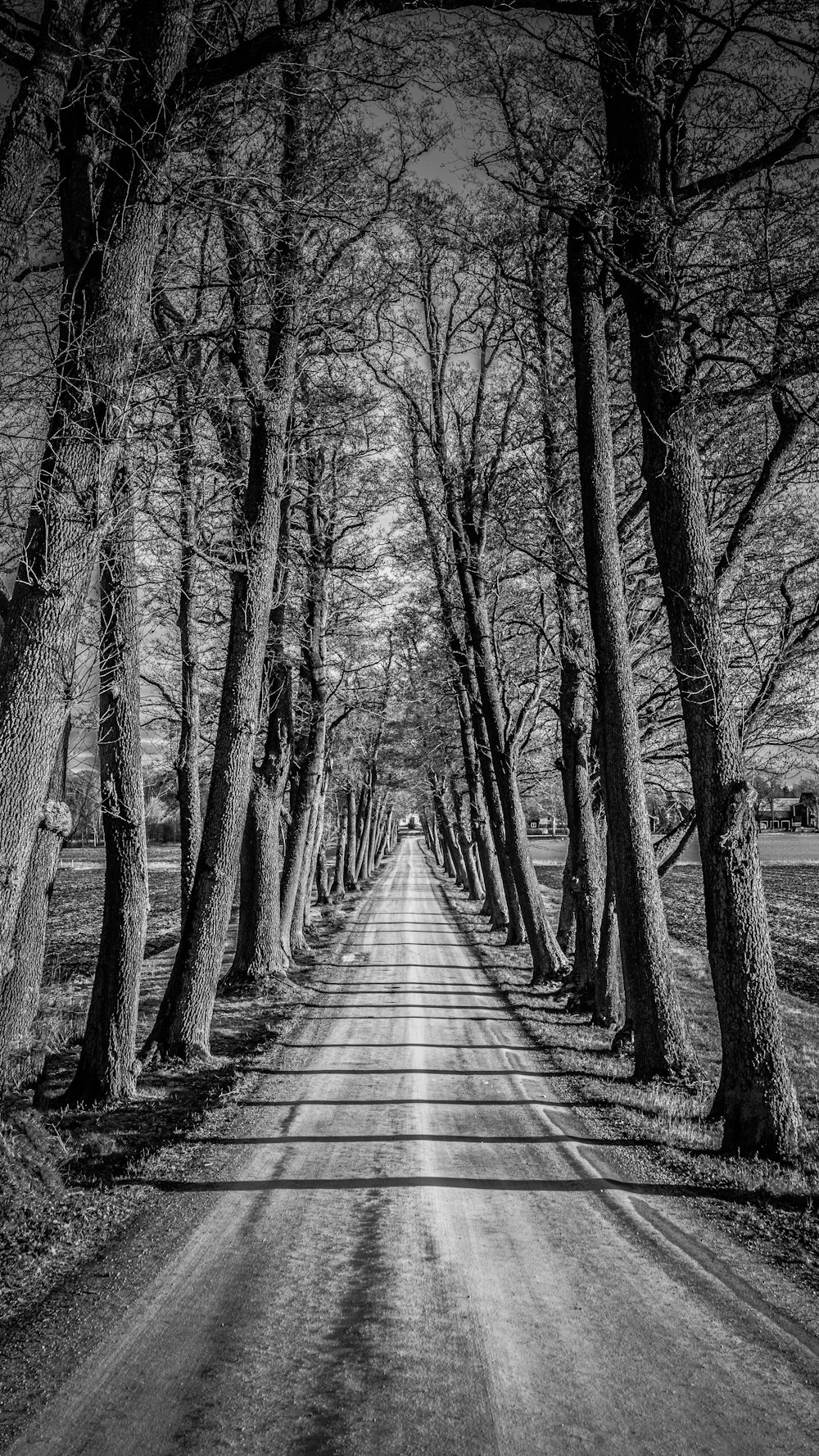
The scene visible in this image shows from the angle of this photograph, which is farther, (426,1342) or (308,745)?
(308,745)

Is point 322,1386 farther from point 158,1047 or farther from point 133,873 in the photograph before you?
point 158,1047

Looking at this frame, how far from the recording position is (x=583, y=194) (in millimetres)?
8039

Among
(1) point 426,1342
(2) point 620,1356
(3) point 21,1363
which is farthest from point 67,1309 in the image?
(2) point 620,1356

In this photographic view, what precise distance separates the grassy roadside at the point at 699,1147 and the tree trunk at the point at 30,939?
5881mm

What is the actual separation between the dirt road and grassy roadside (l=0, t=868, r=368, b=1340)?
465 mm

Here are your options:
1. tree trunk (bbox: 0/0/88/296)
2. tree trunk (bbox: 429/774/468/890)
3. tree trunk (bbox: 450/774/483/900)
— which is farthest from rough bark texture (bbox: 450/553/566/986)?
tree trunk (bbox: 429/774/468/890)

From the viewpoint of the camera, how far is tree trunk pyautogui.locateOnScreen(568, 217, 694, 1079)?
8453 mm

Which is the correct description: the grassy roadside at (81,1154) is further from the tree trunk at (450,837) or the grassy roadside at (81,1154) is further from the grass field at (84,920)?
the tree trunk at (450,837)

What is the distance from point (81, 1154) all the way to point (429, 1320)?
133 inches

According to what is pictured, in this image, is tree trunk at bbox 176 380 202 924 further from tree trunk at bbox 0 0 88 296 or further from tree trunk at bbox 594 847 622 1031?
tree trunk at bbox 0 0 88 296

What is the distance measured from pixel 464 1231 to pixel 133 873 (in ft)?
15.0

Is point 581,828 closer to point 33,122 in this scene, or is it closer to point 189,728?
point 189,728

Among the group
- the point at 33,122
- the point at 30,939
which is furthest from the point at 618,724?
the point at 33,122

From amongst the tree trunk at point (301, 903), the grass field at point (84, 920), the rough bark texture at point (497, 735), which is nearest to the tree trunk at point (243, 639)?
the rough bark texture at point (497, 735)
